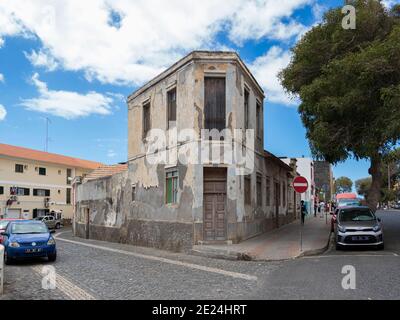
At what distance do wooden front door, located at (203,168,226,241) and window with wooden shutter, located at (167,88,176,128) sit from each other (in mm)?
3107

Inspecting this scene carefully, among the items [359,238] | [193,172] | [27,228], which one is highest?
[193,172]

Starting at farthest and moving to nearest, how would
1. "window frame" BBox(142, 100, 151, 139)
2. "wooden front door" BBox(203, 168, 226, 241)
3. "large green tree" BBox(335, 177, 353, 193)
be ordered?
"large green tree" BBox(335, 177, 353, 193), "window frame" BBox(142, 100, 151, 139), "wooden front door" BBox(203, 168, 226, 241)

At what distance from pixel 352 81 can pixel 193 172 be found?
6.90 m

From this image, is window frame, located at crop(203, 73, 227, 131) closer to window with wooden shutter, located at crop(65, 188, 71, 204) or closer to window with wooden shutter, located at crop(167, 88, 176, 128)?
window with wooden shutter, located at crop(167, 88, 176, 128)

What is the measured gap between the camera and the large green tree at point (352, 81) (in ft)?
50.0

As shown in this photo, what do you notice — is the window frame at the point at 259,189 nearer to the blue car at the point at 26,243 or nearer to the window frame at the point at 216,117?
the window frame at the point at 216,117

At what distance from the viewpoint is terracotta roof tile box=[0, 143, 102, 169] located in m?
54.8

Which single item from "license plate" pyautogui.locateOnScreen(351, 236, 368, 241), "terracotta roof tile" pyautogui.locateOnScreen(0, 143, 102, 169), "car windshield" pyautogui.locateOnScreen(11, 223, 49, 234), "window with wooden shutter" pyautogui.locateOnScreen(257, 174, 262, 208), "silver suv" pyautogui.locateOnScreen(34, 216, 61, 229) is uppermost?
"terracotta roof tile" pyautogui.locateOnScreen(0, 143, 102, 169)

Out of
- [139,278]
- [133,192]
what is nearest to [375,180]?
[133,192]

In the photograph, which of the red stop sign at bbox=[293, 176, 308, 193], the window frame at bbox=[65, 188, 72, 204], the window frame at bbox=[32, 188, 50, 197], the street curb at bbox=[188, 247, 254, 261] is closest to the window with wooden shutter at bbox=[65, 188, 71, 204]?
the window frame at bbox=[65, 188, 72, 204]

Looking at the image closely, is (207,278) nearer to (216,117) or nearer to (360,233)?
(360,233)

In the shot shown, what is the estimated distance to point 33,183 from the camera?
57031 mm
